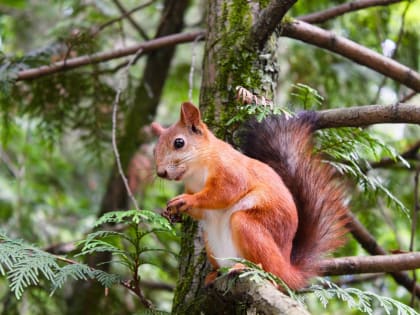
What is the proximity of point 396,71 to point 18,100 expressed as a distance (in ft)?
5.61

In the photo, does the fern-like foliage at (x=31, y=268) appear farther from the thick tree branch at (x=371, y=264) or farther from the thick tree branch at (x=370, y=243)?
the thick tree branch at (x=370, y=243)

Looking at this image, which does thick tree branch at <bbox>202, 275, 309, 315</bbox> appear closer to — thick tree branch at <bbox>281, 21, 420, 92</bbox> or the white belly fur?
the white belly fur

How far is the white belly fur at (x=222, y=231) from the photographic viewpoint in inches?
73.2

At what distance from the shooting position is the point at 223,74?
2.15m

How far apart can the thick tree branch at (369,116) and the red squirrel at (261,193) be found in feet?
0.17

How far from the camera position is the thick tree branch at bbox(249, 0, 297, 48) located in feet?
6.24

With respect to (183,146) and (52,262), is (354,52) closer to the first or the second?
(183,146)

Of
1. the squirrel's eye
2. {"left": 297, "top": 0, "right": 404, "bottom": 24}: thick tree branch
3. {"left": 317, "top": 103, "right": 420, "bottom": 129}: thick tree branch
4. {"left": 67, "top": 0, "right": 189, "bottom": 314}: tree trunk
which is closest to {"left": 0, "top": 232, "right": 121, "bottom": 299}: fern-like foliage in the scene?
the squirrel's eye

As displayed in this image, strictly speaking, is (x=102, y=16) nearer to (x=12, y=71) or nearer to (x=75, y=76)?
(x=75, y=76)

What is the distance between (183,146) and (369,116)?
571mm

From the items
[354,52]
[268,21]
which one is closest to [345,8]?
[354,52]

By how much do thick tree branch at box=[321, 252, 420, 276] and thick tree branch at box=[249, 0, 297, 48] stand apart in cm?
74

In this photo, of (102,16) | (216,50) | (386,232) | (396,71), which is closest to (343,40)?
(396,71)

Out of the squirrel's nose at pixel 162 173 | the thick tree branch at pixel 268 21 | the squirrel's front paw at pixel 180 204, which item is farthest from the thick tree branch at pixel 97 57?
the squirrel's front paw at pixel 180 204
